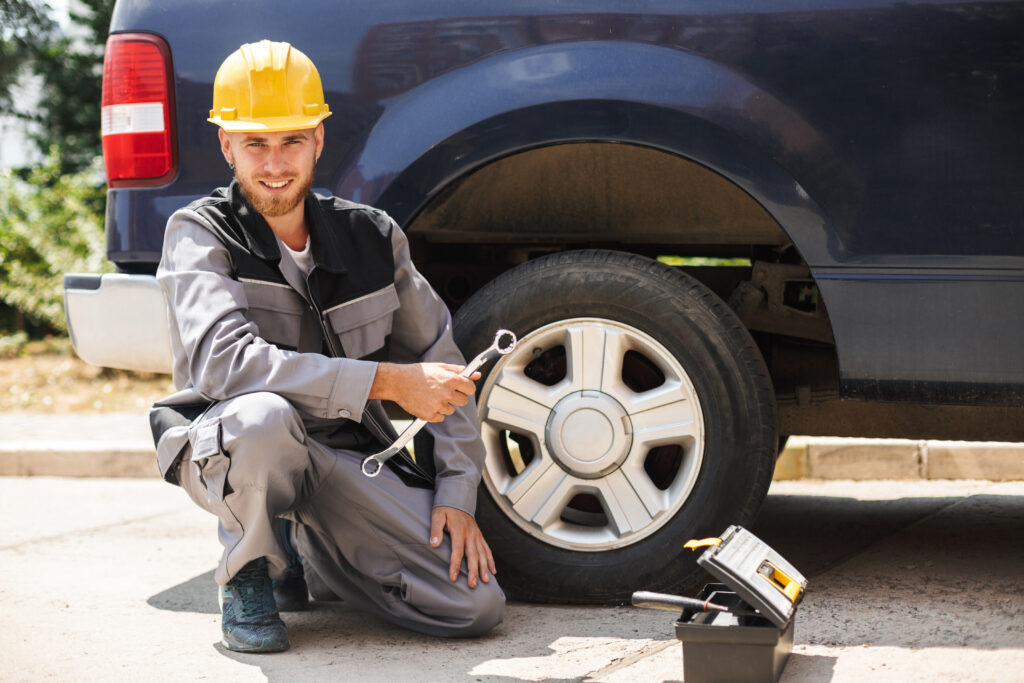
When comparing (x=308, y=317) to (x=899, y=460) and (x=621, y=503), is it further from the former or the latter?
(x=899, y=460)

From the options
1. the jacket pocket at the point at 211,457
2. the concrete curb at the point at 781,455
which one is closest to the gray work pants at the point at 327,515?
the jacket pocket at the point at 211,457

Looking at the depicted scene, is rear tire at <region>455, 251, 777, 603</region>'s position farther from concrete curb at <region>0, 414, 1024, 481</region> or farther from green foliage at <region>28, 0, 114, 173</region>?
green foliage at <region>28, 0, 114, 173</region>

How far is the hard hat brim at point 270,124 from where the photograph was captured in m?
2.51

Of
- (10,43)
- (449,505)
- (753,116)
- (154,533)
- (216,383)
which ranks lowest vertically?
(154,533)

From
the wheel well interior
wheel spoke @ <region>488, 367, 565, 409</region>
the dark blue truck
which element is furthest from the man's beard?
wheel spoke @ <region>488, 367, 565, 409</region>

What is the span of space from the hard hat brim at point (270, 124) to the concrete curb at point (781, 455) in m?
2.50

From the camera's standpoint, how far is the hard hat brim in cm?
251

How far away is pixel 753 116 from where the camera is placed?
8.38ft

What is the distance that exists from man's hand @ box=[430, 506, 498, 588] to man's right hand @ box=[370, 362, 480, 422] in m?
0.29

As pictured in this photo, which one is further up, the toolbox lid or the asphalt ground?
the toolbox lid

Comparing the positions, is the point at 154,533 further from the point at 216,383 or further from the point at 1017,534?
the point at 1017,534

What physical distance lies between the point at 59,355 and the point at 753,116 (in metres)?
6.66

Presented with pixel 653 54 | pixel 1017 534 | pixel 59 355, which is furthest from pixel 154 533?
pixel 59 355

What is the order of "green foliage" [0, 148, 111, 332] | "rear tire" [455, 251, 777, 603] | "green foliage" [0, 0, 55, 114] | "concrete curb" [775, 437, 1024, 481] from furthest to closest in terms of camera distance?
"green foliage" [0, 0, 55, 114] < "green foliage" [0, 148, 111, 332] < "concrete curb" [775, 437, 1024, 481] < "rear tire" [455, 251, 777, 603]
